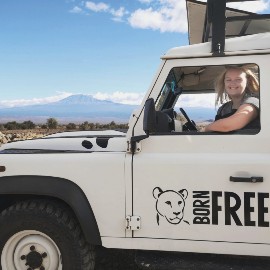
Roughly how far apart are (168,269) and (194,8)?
2627 millimetres

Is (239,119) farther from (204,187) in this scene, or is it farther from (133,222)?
(133,222)

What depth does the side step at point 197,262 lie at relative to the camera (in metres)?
2.91

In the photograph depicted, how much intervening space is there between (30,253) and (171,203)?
4.10 feet

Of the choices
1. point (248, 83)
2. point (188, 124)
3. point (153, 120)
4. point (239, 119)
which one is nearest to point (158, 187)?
point (153, 120)

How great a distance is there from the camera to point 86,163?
299cm

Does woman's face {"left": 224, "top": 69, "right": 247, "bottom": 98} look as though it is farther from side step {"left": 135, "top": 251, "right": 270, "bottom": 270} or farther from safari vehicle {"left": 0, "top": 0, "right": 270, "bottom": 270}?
side step {"left": 135, "top": 251, "right": 270, "bottom": 270}

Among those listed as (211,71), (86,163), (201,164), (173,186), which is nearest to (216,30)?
(211,71)

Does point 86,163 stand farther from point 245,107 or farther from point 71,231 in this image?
point 245,107

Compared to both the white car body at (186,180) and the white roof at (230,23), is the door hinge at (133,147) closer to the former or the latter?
the white car body at (186,180)

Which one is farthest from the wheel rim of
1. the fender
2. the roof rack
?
the roof rack

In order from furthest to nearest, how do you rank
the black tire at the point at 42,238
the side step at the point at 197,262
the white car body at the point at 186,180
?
the black tire at the point at 42,238 < the side step at the point at 197,262 < the white car body at the point at 186,180

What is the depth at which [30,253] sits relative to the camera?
313cm

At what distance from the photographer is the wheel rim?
3.13 meters

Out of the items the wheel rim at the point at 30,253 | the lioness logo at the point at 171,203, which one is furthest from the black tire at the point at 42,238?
the lioness logo at the point at 171,203
